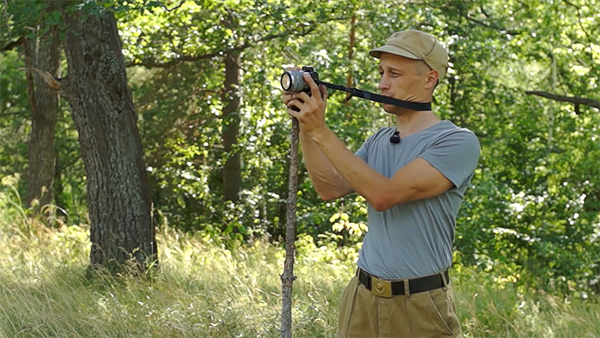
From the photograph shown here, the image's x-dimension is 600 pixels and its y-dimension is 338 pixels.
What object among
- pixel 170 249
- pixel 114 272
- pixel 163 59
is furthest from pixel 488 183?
pixel 114 272

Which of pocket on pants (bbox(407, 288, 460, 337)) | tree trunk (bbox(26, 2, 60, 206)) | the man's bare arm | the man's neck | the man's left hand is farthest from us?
tree trunk (bbox(26, 2, 60, 206))

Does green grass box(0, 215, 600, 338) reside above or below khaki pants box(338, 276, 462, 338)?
below

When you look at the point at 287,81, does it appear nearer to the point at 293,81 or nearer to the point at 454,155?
the point at 293,81

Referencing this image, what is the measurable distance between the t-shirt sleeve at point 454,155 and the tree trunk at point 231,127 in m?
9.90

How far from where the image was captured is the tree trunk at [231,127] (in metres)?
12.7

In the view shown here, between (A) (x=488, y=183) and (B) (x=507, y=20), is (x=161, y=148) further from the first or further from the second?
(B) (x=507, y=20)

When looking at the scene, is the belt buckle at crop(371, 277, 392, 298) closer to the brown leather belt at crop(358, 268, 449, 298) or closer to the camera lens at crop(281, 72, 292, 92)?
the brown leather belt at crop(358, 268, 449, 298)

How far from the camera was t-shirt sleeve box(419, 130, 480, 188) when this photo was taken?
8.25 ft

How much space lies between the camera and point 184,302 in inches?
204

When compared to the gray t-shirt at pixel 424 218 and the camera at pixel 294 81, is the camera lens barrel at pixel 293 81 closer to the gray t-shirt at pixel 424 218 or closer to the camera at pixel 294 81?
the camera at pixel 294 81

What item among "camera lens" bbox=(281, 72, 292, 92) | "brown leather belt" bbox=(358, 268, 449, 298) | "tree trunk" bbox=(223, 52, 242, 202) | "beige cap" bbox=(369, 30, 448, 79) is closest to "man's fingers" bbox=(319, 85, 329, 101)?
"camera lens" bbox=(281, 72, 292, 92)

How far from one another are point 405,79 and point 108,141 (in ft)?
13.5

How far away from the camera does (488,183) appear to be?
12336 millimetres

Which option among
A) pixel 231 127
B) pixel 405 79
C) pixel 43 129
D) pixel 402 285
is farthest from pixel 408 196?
pixel 231 127
